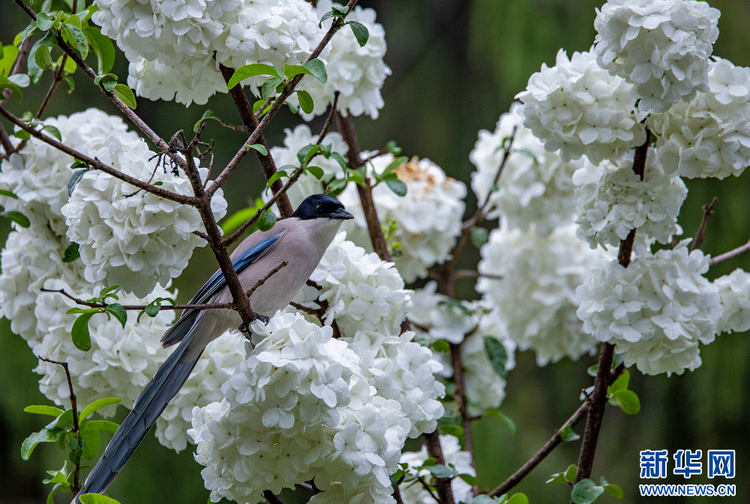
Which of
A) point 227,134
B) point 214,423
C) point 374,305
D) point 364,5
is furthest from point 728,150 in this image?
point 364,5

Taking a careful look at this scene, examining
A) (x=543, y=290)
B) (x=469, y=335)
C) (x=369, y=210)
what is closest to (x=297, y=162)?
(x=369, y=210)

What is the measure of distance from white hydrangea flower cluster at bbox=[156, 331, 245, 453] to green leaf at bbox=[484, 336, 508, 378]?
1034mm

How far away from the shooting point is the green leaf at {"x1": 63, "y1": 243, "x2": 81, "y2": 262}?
1.77 meters

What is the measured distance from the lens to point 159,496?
439 cm

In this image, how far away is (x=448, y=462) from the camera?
214 cm

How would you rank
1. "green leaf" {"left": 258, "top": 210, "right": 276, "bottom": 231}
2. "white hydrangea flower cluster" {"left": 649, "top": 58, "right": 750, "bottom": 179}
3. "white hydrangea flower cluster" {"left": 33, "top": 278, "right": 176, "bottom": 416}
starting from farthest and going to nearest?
1. "white hydrangea flower cluster" {"left": 33, "top": 278, "right": 176, "bottom": 416}
2. "white hydrangea flower cluster" {"left": 649, "top": 58, "right": 750, "bottom": 179}
3. "green leaf" {"left": 258, "top": 210, "right": 276, "bottom": 231}

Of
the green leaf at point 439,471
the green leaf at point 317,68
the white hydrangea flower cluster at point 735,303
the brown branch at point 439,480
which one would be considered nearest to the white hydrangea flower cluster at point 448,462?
the brown branch at point 439,480

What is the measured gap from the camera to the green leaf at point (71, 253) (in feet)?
5.79

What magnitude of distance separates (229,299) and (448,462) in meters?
0.89

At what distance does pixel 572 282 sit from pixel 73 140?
1781 mm

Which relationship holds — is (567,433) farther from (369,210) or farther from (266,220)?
(266,220)

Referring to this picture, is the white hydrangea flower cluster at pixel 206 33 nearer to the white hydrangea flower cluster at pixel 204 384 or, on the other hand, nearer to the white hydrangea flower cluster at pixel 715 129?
the white hydrangea flower cluster at pixel 204 384

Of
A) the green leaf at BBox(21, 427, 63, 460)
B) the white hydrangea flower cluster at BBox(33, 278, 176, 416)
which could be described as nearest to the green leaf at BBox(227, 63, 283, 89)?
the white hydrangea flower cluster at BBox(33, 278, 176, 416)

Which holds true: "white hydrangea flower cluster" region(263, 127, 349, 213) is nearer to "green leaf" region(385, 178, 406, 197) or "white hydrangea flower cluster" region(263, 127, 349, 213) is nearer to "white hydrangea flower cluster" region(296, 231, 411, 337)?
"green leaf" region(385, 178, 406, 197)
